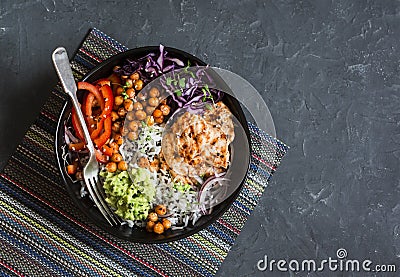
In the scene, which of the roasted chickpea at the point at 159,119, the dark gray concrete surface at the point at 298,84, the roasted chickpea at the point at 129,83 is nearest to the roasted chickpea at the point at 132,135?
the roasted chickpea at the point at 159,119

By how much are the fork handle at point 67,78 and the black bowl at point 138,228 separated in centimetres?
12

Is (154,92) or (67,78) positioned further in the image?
(154,92)

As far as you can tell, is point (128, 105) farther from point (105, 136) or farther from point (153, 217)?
point (153, 217)

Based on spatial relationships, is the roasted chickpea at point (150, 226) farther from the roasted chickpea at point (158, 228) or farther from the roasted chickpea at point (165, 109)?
the roasted chickpea at point (165, 109)

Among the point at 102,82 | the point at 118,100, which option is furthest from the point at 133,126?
the point at 102,82

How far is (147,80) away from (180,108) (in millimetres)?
208

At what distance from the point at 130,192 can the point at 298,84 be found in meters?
1.06

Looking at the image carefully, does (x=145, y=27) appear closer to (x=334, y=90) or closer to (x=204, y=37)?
(x=204, y=37)

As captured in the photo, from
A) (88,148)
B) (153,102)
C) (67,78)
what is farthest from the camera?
(153,102)

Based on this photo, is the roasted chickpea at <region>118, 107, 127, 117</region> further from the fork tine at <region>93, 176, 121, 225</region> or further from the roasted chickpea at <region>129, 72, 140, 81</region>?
the fork tine at <region>93, 176, 121, 225</region>

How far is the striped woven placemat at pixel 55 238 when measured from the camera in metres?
2.85

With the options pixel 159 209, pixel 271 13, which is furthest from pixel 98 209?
pixel 271 13

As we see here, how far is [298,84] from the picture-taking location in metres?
3.08

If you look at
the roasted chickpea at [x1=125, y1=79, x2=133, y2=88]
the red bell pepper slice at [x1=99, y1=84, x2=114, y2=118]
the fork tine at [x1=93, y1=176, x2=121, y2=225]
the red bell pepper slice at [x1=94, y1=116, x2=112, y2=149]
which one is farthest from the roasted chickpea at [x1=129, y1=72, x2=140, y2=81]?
the fork tine at [x1=93, y1=176, x2=121, y2=225]
